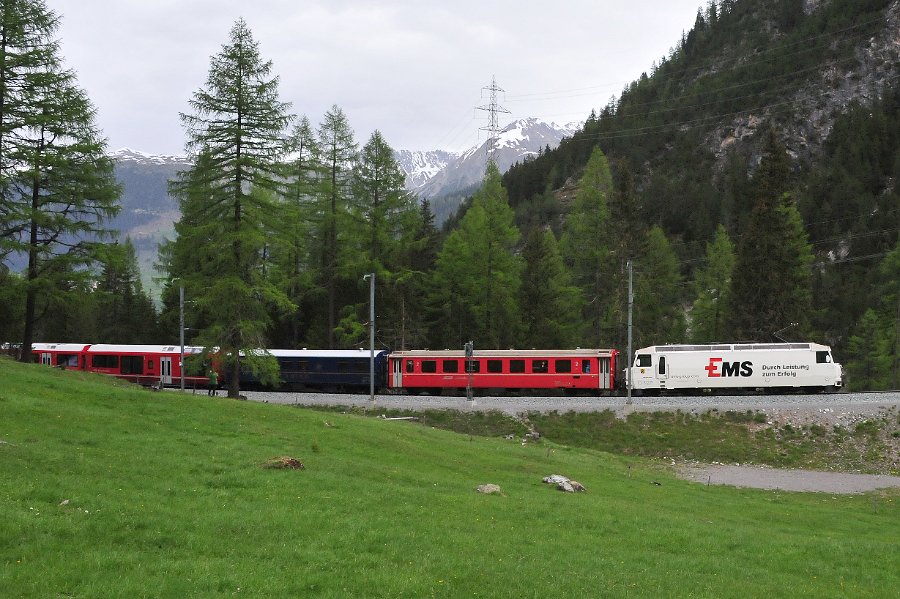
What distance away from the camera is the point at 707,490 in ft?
89.6

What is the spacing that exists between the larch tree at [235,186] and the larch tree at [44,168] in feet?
13.8

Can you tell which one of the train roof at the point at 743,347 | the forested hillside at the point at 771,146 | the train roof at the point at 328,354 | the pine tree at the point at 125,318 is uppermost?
the forested hillside at the point at 771,146

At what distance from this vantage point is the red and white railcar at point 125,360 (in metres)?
54.1

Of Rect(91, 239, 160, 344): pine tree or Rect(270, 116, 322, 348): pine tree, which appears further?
Rect(91, 239, 160, 344): pine tree

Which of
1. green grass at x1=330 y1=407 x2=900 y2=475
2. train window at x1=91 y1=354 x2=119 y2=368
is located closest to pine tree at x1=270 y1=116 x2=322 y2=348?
train window at x1=91 y1=354 x2=119 y2=368

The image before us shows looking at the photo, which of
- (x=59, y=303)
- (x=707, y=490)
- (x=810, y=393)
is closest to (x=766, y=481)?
(x=707, y=490)

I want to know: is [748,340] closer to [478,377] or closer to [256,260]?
[478,377]

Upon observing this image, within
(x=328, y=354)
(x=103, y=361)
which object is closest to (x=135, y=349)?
(x=103, y=361)

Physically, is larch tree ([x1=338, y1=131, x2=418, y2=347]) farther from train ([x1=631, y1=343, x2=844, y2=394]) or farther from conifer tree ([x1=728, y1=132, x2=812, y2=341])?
conifer tree ([x1=728, y1=132, x2=812, y2=341])

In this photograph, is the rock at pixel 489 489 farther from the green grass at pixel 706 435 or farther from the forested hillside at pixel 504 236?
the green grass at pixel 706 435

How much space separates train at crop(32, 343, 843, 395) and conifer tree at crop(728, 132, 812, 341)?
10.7 meters

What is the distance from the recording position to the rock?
19.0 meters

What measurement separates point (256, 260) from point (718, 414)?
82.9 ft

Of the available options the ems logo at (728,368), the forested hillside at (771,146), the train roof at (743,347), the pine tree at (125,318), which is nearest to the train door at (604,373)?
the train roof at (743,347)
